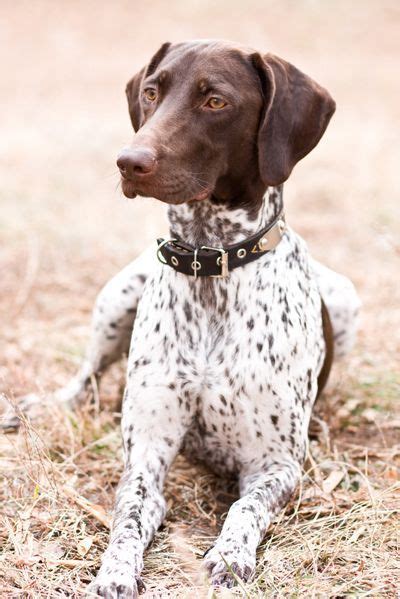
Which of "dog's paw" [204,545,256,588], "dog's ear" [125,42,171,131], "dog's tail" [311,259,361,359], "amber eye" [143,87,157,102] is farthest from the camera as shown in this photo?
"dog's tail" [311,259,361,359]

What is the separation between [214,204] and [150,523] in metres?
1.23

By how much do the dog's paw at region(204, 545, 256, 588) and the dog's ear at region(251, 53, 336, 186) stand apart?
134 centimetres

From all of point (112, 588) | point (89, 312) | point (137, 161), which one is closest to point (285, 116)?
point (137, 161)

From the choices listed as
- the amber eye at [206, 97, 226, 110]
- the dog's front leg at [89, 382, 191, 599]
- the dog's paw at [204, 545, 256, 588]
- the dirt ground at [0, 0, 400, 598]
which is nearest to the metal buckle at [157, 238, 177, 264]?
the dog's front leg at [89, 382, 191, 599]

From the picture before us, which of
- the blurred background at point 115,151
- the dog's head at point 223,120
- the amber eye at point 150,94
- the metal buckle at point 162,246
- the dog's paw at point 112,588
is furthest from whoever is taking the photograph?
the blurred background at point 115,151

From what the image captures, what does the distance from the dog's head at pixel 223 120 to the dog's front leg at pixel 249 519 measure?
1.11 meters

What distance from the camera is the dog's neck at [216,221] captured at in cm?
331

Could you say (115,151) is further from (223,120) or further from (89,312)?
(223,120)

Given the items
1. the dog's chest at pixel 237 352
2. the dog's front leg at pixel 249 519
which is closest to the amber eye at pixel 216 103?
the dog's chest at pixel 237 352

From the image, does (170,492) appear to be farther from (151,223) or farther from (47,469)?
(151,223)

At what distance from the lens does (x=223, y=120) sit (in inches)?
122

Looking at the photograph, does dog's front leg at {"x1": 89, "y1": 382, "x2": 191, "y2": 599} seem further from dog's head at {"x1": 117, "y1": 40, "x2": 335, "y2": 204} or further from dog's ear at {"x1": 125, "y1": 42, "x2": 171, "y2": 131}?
dog's ear at {"x1": 125, "y1": 42, "x2": 171, "y2": 131}

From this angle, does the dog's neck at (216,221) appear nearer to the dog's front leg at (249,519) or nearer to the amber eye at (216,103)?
the amber eye at (216,103)

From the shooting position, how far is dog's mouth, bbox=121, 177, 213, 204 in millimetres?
2934
